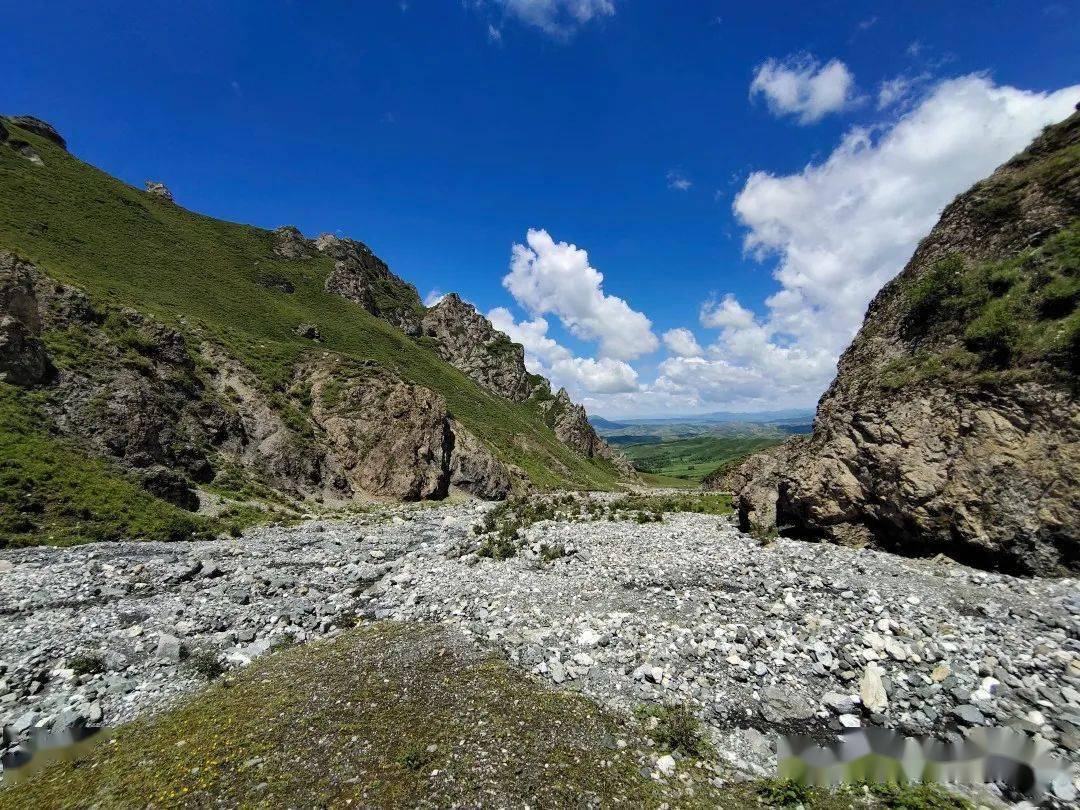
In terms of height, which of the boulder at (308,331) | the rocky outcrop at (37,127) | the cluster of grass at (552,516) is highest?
the rocky outcrop at (37,127)

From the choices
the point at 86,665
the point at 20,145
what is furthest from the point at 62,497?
the point at 20,145

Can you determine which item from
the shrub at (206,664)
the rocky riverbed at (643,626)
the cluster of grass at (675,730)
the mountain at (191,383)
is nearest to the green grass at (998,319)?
the rocky riverbed at (643,626)

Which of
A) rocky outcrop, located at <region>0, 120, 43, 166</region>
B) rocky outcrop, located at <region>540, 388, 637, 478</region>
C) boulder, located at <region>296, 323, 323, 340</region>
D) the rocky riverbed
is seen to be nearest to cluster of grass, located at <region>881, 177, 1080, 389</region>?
the rocky riverbed

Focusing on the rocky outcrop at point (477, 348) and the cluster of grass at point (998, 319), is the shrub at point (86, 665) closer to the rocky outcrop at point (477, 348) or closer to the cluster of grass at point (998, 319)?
the cluster of grass at point (998, 319)

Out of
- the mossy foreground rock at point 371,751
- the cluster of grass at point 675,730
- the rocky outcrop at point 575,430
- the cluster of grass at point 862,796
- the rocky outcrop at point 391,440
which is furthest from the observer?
the rocky outcrop at point 575,430

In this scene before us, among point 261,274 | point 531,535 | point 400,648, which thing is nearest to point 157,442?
point 531,535

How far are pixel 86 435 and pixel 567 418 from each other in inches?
4936

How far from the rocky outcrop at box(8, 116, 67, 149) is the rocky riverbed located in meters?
145

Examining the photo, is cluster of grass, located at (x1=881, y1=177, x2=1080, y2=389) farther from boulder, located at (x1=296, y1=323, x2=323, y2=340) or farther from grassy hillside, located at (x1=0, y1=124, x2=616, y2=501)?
boulder, located at (x1=296, y1=323, x2=323, y2=340)

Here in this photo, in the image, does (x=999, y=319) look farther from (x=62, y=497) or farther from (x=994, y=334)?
(x=62, y=497)

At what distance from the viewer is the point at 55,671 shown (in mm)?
12234

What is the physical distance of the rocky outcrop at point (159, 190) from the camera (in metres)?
121

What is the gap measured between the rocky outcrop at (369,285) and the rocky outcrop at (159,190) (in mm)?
38342

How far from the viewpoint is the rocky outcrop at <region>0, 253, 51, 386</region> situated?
31938mm
